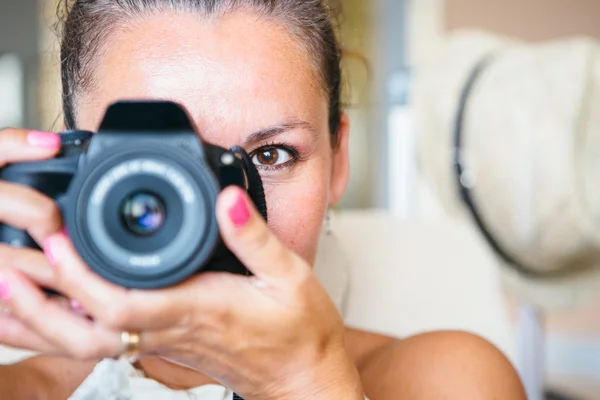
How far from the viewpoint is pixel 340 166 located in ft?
3.19

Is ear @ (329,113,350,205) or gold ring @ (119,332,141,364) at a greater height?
ear @ (329,113,350,205)

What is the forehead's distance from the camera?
69cm

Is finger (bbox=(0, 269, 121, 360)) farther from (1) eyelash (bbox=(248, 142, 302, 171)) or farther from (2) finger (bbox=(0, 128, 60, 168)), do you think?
(1) eyelash (bbox=(248, 142, 302, 171))

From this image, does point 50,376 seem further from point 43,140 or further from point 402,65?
point 402,65

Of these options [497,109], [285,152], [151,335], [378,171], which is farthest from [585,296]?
[378,171]

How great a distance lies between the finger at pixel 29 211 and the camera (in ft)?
1.66

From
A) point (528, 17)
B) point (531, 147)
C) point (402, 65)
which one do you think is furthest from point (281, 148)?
point (528, 17)

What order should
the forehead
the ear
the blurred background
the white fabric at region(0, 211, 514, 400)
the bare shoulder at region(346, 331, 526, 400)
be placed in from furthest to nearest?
the blurred background, the white fabric at region(0, 211, 514, 400), the ear, the bare shoulder at region(346, 331, 526, 400), the forehead

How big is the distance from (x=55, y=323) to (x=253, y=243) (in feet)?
0.48

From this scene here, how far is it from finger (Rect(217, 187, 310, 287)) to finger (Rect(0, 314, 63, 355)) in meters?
0.15

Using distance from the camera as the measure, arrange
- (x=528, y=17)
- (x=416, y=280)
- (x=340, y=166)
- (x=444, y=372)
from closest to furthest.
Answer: (x=444, y=372) < (x=340, y=166) < (x=416, y=280) < (x=528, y=17)

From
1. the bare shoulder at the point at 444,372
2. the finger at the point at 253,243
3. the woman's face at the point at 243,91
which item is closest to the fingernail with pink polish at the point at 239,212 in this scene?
the finger at the point at 253,243

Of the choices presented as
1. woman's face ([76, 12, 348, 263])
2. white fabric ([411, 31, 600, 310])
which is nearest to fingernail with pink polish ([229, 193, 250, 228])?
woman's face ([76, 12, 348, 263])

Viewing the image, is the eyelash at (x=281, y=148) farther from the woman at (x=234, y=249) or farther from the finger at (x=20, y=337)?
the finger at (x=20, y=337)
